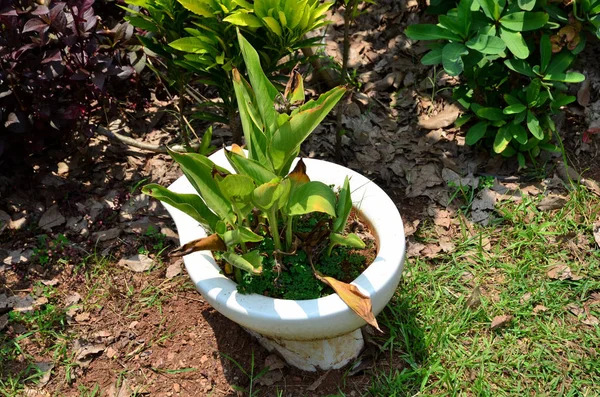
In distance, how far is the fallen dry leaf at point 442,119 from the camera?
3053 millimetres

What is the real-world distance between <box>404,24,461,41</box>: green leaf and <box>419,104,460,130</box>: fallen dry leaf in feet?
1.89

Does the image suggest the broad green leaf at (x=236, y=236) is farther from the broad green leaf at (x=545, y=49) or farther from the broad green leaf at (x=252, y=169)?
the broad green leaf at (x=545, y=49)

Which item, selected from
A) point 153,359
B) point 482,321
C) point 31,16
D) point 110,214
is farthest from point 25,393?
point 482,321

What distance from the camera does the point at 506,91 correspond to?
2797mm

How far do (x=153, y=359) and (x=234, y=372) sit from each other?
312 millimetres

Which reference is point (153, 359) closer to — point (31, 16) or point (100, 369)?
point (100, 369)

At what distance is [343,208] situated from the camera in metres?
1.91

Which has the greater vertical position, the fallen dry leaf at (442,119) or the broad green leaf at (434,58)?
the broad green leaf at (434,58)

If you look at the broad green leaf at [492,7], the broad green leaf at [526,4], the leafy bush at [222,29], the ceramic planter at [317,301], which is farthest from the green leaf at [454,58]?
the ceramic planter at [317,301]

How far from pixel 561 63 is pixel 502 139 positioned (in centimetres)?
39

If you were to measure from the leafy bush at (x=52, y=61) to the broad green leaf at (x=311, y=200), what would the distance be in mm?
1096

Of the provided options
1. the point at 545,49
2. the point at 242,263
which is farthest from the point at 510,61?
the point at 242,263

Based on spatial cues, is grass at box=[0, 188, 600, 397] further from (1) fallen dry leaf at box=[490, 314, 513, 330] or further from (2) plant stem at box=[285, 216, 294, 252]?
(2) plant stem at box=[285, 216, 294, 252]

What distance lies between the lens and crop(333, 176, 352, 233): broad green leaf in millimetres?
1897
